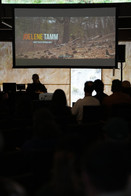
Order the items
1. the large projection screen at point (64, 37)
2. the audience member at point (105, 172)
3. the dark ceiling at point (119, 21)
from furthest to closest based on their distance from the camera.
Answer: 1. the dark ceiling at point (119, 21)
2. the large projection screen at point (64, 37)
3. the audience member at point (105, 172)

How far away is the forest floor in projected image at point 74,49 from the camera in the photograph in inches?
360

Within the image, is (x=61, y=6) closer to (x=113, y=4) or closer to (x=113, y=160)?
(x=113, y=4)

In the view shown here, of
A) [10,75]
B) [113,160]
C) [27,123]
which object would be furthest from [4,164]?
[10,75]

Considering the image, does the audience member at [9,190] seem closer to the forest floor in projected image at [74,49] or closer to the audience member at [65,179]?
the audience member at [65,179]

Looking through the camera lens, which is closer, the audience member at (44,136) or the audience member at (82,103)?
the audience member at (44,136)

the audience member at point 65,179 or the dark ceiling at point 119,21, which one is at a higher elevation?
the dark ceiling at point 119,21

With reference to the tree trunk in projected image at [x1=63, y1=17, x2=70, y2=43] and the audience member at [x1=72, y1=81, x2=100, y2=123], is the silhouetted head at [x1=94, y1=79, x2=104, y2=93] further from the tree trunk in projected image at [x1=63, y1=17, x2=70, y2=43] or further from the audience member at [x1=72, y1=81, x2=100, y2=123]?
the tree trunk in projected image at [x1=63, y1=17, x2=70, y2=43]

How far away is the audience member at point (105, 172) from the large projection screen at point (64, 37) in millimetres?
8155

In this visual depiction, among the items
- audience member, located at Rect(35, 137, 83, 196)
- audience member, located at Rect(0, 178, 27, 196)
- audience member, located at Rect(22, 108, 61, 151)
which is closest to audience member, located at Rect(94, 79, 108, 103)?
audience member, located at Rect(22, 108, 61, 151)

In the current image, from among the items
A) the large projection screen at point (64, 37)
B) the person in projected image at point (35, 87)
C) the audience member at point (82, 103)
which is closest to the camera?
the audience member at point (82, 103)

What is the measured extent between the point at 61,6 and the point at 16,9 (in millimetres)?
1084

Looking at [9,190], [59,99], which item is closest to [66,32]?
[59,99]

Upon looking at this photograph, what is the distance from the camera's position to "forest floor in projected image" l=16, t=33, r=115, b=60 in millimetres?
9133

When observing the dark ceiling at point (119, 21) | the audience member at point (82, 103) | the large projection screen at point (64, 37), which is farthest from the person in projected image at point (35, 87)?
the audience member at point (82, 103)
